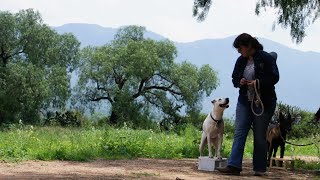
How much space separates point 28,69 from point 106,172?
30779 millimetres

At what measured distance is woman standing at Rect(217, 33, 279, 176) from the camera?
6.79 metres

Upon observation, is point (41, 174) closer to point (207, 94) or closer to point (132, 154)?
point (132, 154)

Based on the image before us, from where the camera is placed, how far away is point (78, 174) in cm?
630

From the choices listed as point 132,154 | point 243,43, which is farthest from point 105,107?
point 243,43

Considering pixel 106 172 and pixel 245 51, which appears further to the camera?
pixel 245 51

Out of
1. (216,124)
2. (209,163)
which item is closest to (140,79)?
(216,124)

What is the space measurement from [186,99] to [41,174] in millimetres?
34882

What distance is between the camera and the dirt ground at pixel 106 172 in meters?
6.09

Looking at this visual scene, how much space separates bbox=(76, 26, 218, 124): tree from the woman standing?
31.2m

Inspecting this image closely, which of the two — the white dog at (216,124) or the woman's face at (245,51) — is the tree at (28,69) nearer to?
the white dog at (216,124)

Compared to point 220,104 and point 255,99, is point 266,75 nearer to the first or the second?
point 255,99

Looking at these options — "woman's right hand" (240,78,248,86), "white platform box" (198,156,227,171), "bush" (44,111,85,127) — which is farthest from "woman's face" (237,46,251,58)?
"bush" (44,111,85,127)

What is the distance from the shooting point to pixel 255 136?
6.89m

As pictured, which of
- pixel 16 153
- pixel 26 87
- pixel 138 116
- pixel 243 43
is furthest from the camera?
pixel 138 116
